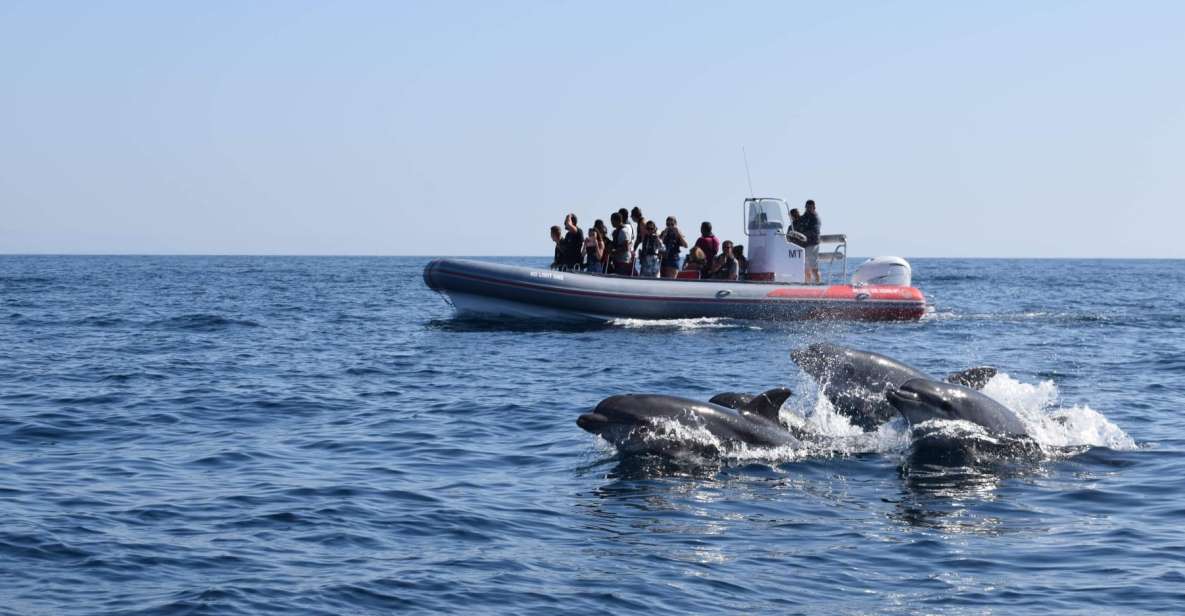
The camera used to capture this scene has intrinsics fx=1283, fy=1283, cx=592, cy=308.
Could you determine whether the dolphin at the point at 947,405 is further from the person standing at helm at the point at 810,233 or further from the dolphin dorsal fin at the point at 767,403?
the person standing at helm at the point at 810,233

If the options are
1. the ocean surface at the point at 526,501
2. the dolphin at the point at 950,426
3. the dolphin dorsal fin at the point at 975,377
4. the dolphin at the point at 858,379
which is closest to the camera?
the ocean surface at the point at 526,501

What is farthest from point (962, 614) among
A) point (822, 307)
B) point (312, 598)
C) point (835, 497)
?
point (822, 307)

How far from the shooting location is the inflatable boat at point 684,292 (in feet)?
89.7

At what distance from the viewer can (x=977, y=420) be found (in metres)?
11.9

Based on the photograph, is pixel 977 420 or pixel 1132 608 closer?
pixel 1132 608

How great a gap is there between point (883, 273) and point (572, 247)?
7714mm

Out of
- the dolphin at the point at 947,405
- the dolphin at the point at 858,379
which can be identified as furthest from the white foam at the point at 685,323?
the dolphin at the point at 947,405

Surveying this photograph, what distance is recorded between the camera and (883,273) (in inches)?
1197

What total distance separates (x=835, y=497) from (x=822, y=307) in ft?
61.6

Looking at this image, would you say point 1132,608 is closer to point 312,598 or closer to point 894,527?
point 894,527

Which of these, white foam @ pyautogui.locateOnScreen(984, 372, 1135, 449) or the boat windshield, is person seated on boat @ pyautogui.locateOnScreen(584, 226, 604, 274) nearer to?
the boat windshield

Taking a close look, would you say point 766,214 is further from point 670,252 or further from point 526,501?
point 526,501

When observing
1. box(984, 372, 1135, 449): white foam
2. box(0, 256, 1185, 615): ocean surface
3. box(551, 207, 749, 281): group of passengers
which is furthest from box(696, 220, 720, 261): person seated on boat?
box(984, 372, 1135, 449): white foam

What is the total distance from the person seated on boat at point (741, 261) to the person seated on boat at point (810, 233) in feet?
4.43
